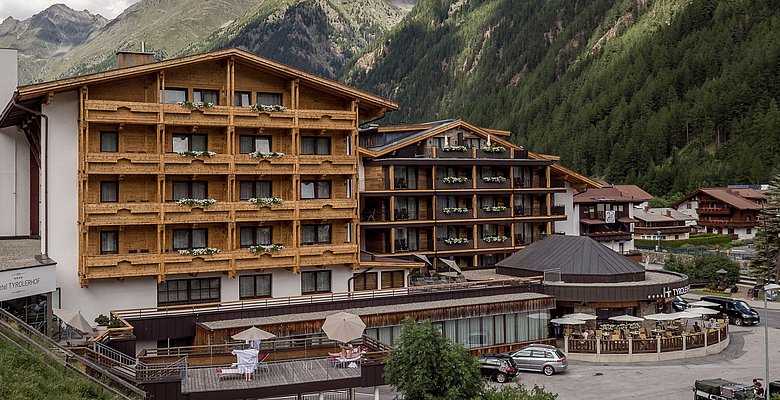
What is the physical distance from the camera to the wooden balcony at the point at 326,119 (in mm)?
46906

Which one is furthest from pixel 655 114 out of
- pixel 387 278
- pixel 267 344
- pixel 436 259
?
pixel 267 344

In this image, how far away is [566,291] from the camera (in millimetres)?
51219

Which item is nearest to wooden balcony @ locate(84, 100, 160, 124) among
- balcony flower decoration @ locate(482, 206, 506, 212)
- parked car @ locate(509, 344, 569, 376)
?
parked car @ locate(509, 344, 569, 376)

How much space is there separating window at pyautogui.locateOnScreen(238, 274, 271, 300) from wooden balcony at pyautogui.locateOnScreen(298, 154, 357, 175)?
6.72 meters

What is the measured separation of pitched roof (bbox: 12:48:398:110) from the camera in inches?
1548

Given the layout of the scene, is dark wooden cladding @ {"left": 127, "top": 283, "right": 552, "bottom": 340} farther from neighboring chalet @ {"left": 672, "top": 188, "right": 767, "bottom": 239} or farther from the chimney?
neighboring chalet @ {"left": 672, "top": 188, "right": 767, "bottom": 239}

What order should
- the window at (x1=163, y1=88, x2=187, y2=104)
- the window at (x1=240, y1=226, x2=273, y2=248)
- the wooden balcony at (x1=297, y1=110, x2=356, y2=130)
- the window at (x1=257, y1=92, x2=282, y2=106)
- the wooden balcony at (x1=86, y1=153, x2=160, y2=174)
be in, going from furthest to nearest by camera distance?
the window at (x1=257, y1=92, x2=282, y2=106), the wooden balcony at (x1=297, y1=110, x2=356, y2=130), the window at (x1=240, y1=226, x2=273, y2=248), the window at (x1=163, y1=88, x2=187, y2=104), the wooden balcony at (x1=86, y1=153, x2=160, y2=174)

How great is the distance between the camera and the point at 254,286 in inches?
1833

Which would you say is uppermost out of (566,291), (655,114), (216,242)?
(655,114)

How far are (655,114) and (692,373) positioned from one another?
16662cm

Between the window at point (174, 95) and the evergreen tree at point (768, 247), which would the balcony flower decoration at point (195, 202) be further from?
the evergreen tree at point (768, 247)

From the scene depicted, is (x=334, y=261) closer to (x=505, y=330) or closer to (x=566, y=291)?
(x=505, y=330)

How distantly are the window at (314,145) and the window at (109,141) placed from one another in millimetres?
11024

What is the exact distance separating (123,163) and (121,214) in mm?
2688
